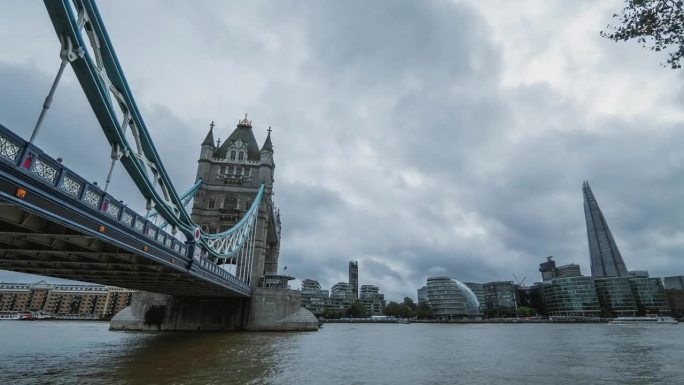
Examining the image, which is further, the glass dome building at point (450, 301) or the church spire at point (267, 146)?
the glass dome building at point (450, 301)

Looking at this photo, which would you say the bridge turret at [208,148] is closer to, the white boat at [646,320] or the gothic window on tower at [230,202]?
the gothic window on tower at [230,202]

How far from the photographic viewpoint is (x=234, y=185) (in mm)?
64250

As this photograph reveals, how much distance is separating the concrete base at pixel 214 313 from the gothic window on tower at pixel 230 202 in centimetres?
1697

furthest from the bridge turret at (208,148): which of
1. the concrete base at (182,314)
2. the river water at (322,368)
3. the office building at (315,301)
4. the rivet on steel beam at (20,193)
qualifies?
the office building at (315,301)

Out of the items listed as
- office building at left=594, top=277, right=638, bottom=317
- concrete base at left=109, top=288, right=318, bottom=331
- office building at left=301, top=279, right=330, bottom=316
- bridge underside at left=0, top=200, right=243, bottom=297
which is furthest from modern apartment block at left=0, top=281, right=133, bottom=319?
office building at left=594, top=277, right=638, bottom=317

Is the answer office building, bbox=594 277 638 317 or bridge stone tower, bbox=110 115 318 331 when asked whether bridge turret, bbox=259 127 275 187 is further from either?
office building, bbox=594 277 638 317

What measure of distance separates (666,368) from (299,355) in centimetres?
1881

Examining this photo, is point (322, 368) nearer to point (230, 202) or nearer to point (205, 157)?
point (230, 202)

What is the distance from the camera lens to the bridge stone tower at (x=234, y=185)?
59812mm

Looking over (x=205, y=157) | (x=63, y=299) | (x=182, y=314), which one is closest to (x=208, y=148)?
(x=205, y=157)

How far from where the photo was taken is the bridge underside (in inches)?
543

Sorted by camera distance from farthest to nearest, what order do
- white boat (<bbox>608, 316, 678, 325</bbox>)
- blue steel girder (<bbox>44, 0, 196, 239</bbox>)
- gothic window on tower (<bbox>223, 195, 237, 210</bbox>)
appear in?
white boat (<bbox>608, 316, 678, 325</bbox>)
gothic window on tower (<bbox>223, 195, 237, 210</bbox>)
blue steel girder (<bbox>44, 0, 196, 239</bbox>)

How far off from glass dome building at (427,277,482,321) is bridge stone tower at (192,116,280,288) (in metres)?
117

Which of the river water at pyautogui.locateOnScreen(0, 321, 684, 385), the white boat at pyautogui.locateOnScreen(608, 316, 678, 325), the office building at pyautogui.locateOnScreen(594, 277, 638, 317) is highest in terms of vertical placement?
the office building at pyautogui.locateOnScreen(594, 277, 638, 317)
